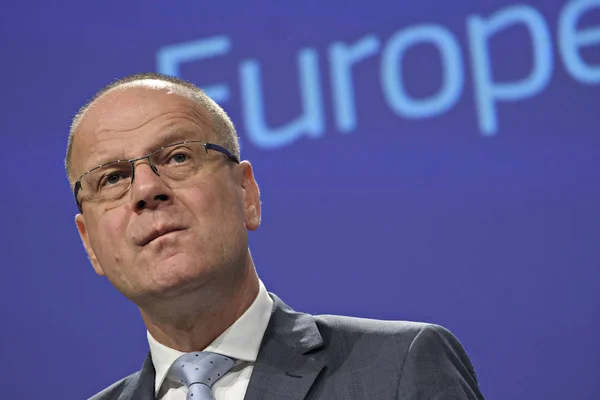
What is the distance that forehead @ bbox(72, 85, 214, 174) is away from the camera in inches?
77.7

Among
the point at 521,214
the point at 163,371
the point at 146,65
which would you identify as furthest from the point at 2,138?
the point at 521,214

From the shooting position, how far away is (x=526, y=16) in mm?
2855

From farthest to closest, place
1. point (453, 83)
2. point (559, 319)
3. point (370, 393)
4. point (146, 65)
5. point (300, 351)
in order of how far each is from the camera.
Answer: point (146, 65)
point (453, 83)
point (559, 319)
point (300, 351)
point (370, 393)

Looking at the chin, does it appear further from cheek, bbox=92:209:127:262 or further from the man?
cheek, bbox=92:209:127:262

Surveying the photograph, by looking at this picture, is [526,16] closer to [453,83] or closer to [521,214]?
[453,83]

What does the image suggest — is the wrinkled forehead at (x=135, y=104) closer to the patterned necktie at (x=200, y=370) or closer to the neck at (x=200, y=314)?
the neck at (x=200, y=314)

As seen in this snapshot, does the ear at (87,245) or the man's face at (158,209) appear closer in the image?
the man's face at (158,209)

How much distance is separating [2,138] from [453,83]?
1702 millimetres

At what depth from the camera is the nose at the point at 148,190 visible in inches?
74.6

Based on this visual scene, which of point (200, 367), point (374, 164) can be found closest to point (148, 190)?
point (200, 367)

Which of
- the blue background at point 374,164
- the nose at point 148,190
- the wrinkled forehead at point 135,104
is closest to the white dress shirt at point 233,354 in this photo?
the nose at point 148,190

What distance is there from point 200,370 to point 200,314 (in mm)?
128

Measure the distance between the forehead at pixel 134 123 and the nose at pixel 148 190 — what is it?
0.06 meters

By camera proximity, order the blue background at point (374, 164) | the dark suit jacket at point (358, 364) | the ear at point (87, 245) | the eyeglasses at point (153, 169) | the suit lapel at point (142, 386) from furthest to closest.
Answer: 1. the blue background at point (374, 164)
2. the ear at point (87, 245)
3. the suit lapel at point (142, 386)
4. the eyeglasses at point (153, 169)
5. the dark suit jacket at point (358, 364)
